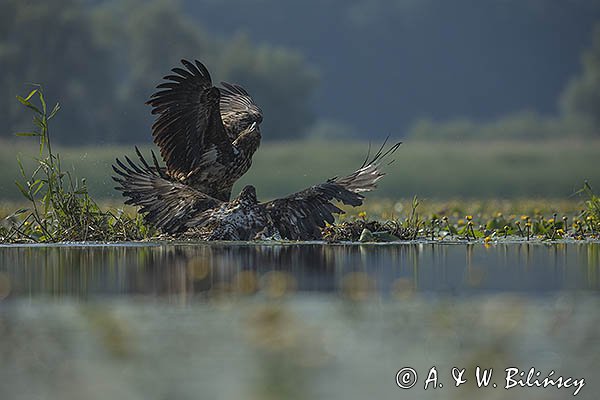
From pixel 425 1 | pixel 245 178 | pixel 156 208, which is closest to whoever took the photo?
pixel 156 208

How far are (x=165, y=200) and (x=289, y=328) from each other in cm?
529

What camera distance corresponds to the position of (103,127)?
57.8m

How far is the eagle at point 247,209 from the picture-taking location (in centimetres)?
1034

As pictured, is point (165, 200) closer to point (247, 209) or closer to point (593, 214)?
point (247, 209)

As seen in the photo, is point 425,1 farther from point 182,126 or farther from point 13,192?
point 182,126

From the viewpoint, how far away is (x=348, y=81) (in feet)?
310

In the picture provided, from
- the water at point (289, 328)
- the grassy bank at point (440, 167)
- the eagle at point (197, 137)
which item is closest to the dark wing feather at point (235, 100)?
the eagle at point (197, 137)

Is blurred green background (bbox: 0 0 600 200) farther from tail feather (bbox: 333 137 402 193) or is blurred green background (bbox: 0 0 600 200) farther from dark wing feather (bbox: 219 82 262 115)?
tail feather (bbox: 333 137 402 193)

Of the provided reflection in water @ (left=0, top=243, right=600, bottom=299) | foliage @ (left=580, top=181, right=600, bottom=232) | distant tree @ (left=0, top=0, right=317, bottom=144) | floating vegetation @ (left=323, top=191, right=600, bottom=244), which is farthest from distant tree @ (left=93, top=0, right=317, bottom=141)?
reflection in water @ (left=0, top=243, right=600, bottom=299)

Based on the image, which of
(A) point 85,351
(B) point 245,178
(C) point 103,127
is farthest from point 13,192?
(C) point 103,127

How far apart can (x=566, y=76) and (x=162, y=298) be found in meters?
84.4

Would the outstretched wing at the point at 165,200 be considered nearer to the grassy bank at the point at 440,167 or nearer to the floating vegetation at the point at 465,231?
the floating vegetation at the point at 465,231

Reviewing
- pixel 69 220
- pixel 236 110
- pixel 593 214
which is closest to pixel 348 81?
pixel 236 110

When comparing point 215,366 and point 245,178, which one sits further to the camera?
point 245,178
